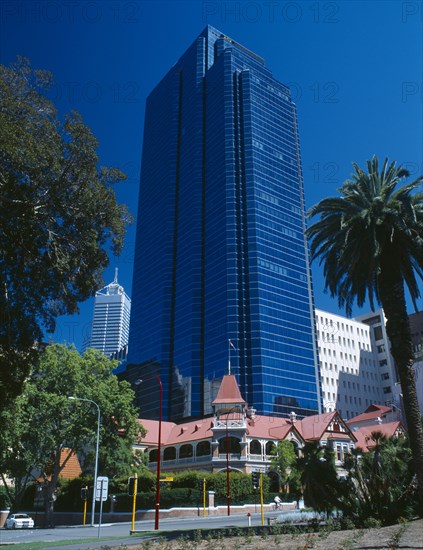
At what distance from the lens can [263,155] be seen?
136500 mm

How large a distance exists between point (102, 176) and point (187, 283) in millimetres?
106960

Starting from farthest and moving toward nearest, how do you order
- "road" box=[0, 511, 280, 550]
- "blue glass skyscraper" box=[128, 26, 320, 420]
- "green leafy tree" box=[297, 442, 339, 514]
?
"blue glass skyscraper" box=[128, 26, 320, 420]
"road" box=[0, 511, 280, 550]
"green leafy tree" box=[297, 442, 339, 514]

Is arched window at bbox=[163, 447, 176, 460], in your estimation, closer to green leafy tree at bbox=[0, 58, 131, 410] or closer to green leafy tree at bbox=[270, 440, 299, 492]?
green leafy tree at bbox=[270, 440, 299, 492]

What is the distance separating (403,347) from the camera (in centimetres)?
2603

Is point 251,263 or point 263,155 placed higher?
point 263,155

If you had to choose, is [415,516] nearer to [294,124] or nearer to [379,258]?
[379,258]

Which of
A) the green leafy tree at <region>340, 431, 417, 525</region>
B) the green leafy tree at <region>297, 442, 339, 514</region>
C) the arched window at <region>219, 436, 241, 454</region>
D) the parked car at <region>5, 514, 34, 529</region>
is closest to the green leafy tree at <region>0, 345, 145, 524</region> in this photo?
the parked car at <region>5, 514, 34, 529</region>

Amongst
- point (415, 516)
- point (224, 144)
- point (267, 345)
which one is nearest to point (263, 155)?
point (224, 144)

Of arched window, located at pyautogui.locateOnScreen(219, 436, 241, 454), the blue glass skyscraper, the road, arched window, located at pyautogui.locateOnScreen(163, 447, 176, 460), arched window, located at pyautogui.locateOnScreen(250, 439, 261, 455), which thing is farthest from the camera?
the blue glass skyscraper

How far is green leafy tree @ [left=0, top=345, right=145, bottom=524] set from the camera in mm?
47500

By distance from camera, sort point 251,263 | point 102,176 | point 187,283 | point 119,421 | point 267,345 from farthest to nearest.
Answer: point 187,283 < point 251,263 < point 267,345 < point 119,421 < point 102,176

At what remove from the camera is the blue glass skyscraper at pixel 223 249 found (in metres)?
116

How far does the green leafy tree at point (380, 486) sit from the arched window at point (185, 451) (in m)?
49.6

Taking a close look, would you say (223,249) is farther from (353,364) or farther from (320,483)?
(320,483)
